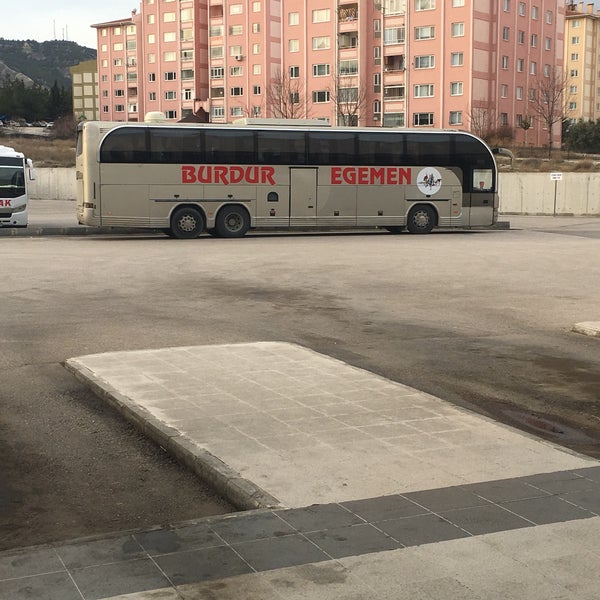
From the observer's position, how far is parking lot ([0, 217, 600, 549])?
5.66 m

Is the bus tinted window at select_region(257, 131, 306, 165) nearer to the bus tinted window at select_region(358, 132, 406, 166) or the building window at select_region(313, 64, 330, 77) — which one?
the bus tinted window at select_region(358, 132, 406, 166)

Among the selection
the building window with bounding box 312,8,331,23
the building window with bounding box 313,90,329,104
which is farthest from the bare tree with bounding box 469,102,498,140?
the building window with bounding box 312,8,331,23

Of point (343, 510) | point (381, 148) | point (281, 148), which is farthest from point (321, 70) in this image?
point (343, 510)

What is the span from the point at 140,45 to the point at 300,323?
10623cm

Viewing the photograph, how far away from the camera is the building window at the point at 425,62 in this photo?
83000 millimetres

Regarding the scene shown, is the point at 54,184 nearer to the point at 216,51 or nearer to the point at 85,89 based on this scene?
the point at 216,51

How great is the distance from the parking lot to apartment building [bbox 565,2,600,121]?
372 feet

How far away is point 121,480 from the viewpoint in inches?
225

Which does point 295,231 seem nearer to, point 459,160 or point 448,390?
point 459,160

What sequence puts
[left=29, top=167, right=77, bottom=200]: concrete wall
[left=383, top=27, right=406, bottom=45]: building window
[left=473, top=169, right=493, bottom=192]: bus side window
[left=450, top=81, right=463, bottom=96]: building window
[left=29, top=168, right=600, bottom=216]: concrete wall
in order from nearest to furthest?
[left=473, top=169, right=493, bottom=192]: bus side window → [left=29, top=168, right=600, bottom=216]: concrete wall → [left=29, top=167, right=77, bottom=200]: concrete wall → [left=450, top=81, right=463, bottom=96]: building window → [left=383, top=27, right=406, bottom=45]: building window

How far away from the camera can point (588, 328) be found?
436 inches

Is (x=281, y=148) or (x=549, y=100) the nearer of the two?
(x=281, y=148)

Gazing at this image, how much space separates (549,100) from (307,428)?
85.6m

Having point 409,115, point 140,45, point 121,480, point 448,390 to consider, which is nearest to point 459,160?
point 448,390
